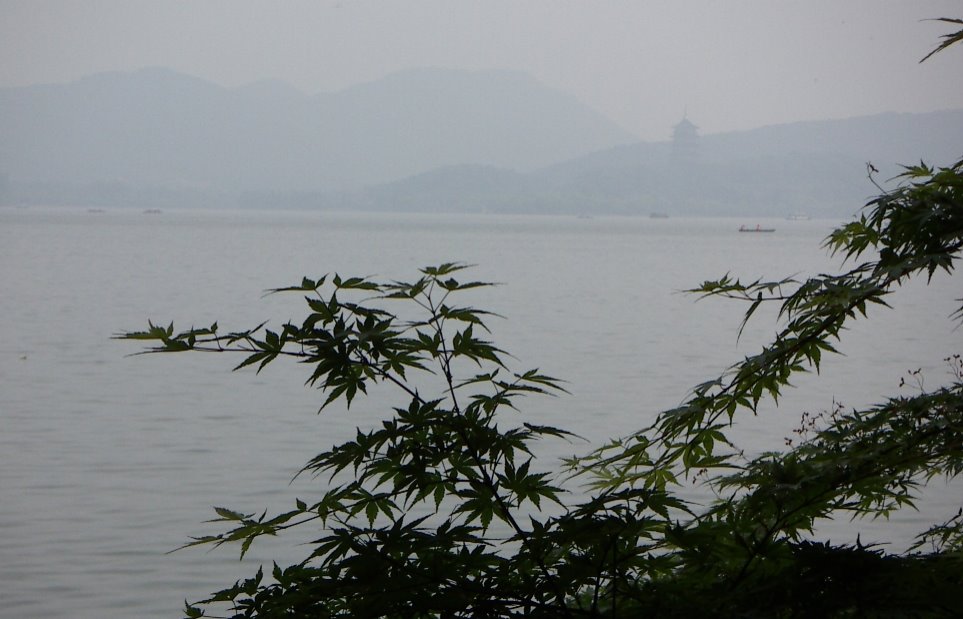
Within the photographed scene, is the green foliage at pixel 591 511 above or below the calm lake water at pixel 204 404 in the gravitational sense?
above

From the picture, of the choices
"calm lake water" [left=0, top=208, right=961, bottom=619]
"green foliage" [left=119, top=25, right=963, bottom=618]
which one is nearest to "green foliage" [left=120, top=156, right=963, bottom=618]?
"green foliage" [left=119, top=25, right=963, bottom=618]

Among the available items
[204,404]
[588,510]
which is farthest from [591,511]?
[204,404]

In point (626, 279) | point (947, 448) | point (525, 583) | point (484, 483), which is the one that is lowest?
point (626, 279)

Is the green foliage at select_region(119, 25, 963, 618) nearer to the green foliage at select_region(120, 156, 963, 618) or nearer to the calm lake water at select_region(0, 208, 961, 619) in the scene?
the green foliage at select_region(120, 156, 963, 618)

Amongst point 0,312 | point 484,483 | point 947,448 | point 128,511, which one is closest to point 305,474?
point 128,511

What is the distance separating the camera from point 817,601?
1.83m

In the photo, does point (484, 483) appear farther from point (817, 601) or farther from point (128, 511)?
point (128, 511)

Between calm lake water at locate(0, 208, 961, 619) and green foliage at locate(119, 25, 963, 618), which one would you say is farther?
calm lake water at locate(0, 208, 961, 619)

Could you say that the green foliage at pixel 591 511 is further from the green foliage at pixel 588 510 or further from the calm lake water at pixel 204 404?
the calm lake water at pixel 204 404

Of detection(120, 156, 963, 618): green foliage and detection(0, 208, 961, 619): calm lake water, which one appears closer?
detection(120, 156, 963, 618): green foliage

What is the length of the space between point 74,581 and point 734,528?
5.56 metres

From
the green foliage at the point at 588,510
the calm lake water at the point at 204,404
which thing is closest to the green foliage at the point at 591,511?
the green foliage at the point at 588,510

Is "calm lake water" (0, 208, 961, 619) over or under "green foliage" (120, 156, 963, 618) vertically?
under

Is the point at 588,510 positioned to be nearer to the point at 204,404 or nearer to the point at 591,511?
the point at 591,511
